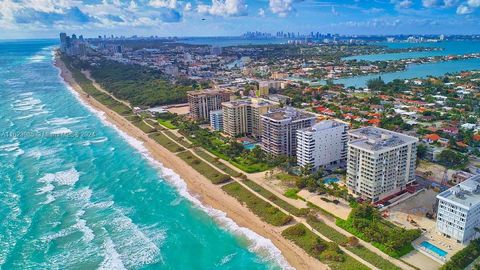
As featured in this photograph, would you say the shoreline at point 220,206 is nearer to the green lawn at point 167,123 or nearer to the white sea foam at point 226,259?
the white sea foam at point 226,259

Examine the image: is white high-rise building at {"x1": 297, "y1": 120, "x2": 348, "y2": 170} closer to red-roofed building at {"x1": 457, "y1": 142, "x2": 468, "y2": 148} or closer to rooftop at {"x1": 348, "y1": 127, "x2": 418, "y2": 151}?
rooftop at {"x1": 348, "y1": 127, "x2": 418, "y2": 151}

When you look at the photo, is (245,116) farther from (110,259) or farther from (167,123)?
(110,259)

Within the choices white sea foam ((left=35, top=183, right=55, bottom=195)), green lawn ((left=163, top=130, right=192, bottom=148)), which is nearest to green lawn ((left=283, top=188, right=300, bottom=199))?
green lawn ((left=163, top=130, right=192, bottom=148))

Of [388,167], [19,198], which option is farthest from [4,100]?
[388,167]

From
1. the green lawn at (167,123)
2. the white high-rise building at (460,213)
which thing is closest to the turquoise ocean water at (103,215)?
the green lawn at (167,123)

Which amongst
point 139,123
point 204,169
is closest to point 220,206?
point 204,169

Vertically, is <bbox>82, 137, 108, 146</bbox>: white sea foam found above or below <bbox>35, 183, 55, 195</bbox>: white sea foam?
above

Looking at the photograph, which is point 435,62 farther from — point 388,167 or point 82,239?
point 82,239
